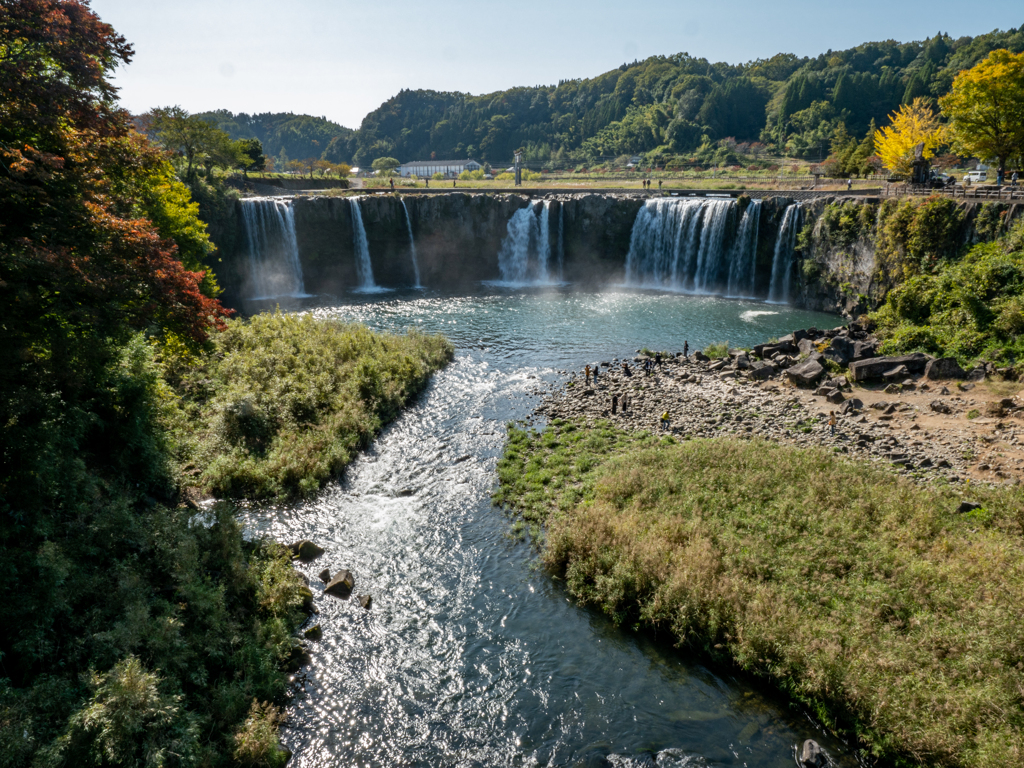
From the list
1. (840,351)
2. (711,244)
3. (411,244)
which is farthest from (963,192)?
(411,244)

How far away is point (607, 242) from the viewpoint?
48.1 metres

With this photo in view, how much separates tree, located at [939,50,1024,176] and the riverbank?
27.4 meters

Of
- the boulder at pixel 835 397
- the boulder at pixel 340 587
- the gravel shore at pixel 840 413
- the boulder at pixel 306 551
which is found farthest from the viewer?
the boulder at pixel 835 397

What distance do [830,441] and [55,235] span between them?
19967 mm

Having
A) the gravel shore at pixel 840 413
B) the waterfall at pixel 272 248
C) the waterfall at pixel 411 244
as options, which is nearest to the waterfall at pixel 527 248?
the waterfall at pixel 411 244

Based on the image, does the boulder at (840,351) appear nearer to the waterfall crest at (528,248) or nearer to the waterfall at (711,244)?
the waterfall at (711,244)

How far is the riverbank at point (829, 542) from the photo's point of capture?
29.4 feet

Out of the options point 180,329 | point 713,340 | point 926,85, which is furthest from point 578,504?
point 926,85

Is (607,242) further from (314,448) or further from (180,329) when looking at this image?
(180,329)

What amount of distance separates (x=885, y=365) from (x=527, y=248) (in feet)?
109

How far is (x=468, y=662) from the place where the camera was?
1106cm

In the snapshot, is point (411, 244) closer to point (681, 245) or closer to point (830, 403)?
point (681, 245)

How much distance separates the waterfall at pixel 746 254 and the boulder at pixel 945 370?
22258 mm

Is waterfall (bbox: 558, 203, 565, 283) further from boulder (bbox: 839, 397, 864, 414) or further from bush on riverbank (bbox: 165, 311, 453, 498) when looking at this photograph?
boulder (bbox: 839, 397, 864, 414)
